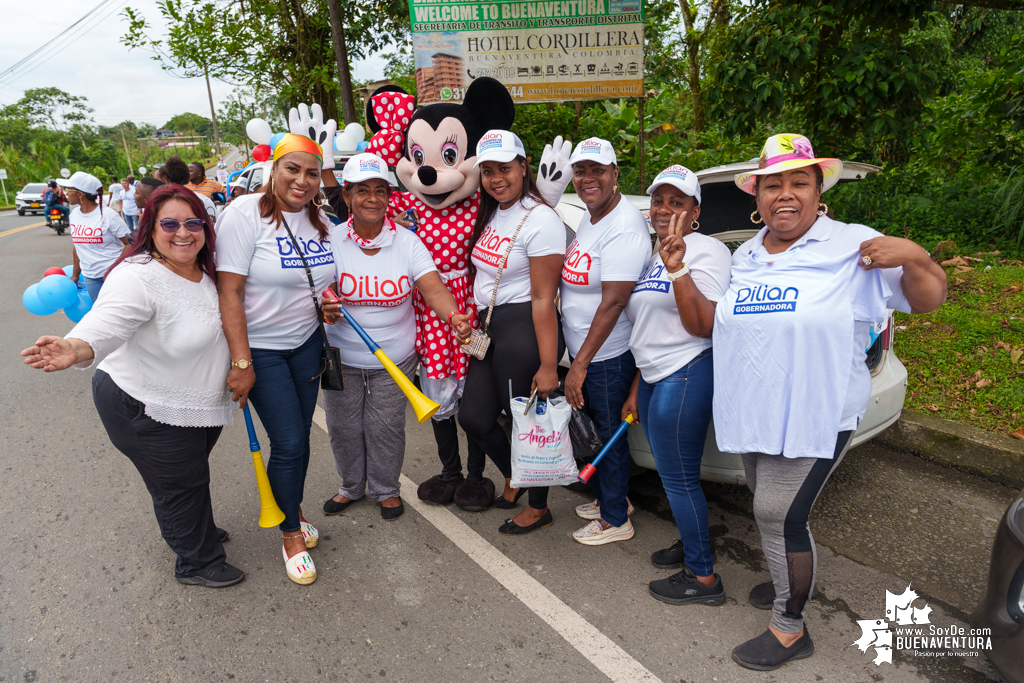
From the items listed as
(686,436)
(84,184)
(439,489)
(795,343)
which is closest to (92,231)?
(84,184)

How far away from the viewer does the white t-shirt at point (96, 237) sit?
5953mm

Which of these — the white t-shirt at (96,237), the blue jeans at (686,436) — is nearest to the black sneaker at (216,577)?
the blue jeans at (686,436)

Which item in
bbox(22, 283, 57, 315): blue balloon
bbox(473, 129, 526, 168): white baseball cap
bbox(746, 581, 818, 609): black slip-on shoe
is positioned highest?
bbox(473, 129, 526, 168): white baseball cap

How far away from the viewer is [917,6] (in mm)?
4711

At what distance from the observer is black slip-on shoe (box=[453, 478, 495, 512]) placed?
3.47m

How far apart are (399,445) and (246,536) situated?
2.95 ft

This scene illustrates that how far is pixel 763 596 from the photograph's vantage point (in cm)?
266

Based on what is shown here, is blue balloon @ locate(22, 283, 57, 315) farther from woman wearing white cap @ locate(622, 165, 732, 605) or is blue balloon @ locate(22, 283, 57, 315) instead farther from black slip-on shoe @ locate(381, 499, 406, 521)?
woman wearing white cap @ locate(622, 165, 732, 605)

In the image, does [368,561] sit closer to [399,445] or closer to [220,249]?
[399,445]

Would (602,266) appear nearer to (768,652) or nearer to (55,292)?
(768,652)

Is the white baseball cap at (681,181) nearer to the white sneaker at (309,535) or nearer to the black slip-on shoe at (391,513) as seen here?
the black slip-on shoe at (391,513)

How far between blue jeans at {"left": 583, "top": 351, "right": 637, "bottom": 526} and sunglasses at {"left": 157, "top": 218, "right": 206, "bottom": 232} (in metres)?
1.75

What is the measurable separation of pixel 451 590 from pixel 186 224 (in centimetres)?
190

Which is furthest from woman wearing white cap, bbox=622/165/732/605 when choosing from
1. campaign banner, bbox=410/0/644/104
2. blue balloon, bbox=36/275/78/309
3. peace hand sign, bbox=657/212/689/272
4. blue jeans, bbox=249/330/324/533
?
campaign banner, bbox=410/0/644/104
